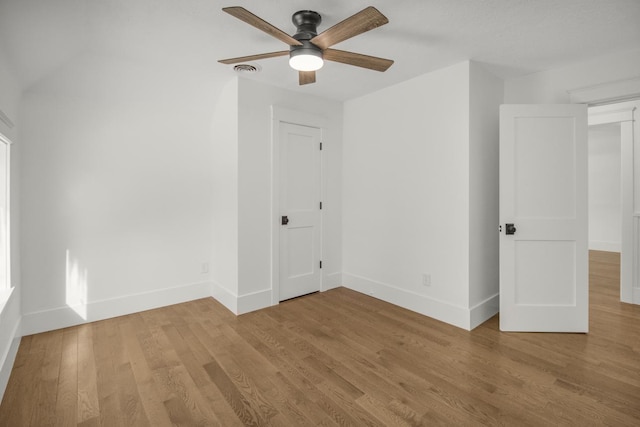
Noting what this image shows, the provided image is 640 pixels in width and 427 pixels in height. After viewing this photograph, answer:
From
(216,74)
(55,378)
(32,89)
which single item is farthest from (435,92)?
(55,378)

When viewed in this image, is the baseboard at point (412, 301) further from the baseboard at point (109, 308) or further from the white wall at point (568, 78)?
the white wall at point (568, 78)

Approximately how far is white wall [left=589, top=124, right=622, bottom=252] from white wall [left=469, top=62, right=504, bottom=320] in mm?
5388

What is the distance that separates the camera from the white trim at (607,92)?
2.76 meters

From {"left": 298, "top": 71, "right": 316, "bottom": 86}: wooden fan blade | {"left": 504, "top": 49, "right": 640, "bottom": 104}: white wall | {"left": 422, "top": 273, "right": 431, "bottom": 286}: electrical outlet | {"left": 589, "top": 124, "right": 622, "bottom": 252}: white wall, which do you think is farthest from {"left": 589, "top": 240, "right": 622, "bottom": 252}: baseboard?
{"left": 298, "top": 71, "right": 316, "bottom": 86}: wooden fan blade

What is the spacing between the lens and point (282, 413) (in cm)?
186

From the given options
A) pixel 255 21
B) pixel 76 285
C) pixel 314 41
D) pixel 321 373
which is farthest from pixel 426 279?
pixel 76 285

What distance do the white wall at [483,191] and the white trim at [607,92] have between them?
25.9 inches

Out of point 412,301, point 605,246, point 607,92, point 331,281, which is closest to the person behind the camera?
point 607,92

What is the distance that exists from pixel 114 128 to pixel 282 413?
313cm

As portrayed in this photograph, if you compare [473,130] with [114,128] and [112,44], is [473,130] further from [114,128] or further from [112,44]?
[114,128]

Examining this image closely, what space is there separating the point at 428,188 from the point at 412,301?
1.23 metres

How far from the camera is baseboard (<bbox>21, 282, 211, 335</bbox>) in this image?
292 centimetres

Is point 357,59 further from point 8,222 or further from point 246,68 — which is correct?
point 8,222

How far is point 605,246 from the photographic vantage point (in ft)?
23.0
